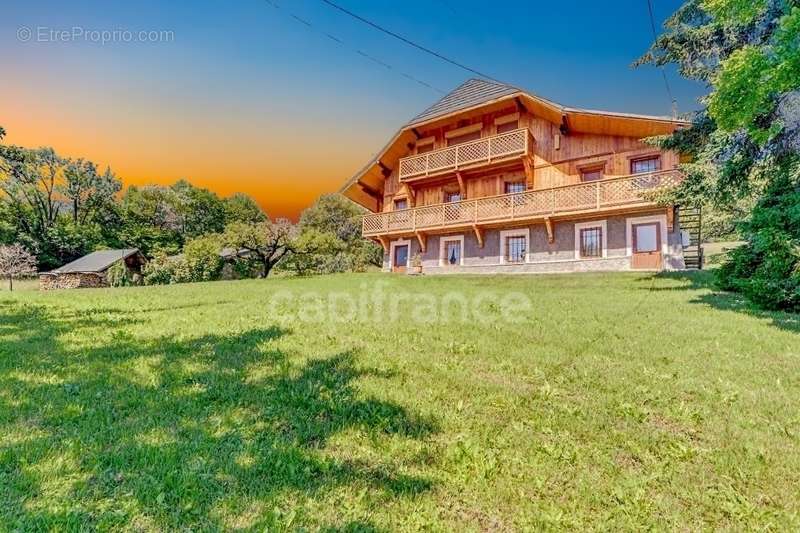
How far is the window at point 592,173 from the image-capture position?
1816cm

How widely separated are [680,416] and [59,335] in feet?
27.9

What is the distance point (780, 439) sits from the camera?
318 centimetres

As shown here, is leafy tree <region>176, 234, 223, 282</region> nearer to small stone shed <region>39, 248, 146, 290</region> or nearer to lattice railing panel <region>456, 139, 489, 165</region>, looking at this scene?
small stone shed <region>39, 248, 146, 290</region>

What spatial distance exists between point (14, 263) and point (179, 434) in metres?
37.5

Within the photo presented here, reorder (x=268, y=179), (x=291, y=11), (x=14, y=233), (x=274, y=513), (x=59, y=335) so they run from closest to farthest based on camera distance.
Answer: (x=274, y=513), (x=59, y=335), (x=291, y=11), (x=268, y=179), (x=14, y=233)

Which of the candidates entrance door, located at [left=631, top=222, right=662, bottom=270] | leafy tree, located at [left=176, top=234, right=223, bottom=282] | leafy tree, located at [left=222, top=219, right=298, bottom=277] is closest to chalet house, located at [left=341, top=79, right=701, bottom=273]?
entrance door, located at [left=631, top=222, right=662, bottom=270]

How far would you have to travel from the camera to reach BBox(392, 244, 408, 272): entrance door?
2327 centimetres

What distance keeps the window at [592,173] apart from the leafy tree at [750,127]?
6.32 m

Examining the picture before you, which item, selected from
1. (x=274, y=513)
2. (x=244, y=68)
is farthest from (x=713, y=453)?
(x=244, y=68)

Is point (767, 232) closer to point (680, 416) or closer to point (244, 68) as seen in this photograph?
point (680, 416)

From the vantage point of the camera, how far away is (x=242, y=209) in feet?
184

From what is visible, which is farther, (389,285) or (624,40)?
(624,40)

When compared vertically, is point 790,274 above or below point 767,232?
below

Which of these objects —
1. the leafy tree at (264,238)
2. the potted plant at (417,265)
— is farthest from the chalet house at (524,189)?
the leafy tree at (264,238)
